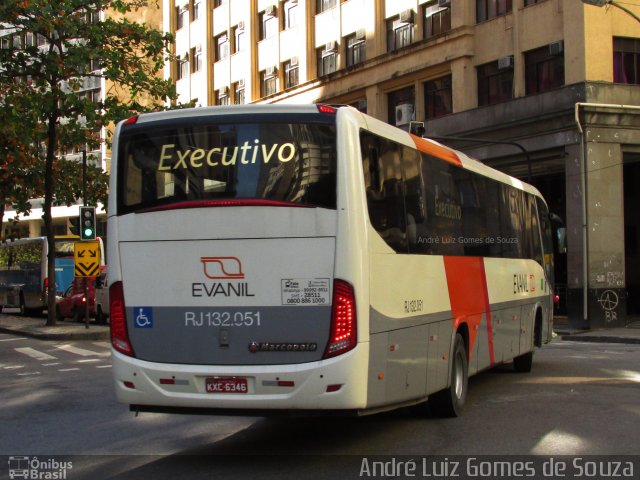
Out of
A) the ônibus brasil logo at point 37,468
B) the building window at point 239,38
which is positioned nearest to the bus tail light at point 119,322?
the ônibus brasil logo at point 37,468

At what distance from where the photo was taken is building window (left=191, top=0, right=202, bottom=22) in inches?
2121

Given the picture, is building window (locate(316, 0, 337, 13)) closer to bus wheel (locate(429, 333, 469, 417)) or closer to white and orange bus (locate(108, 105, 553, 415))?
bus wheel (locate(429, 333, 469, 417))

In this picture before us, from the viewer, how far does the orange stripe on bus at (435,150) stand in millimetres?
10311

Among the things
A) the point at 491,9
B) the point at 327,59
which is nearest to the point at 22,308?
the point at 327,59

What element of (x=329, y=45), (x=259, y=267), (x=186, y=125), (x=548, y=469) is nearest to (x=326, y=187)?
(x=259, y=267)

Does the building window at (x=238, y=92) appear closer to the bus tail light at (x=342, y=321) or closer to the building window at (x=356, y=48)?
the building window at (x=356, y=48)

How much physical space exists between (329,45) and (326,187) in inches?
1387

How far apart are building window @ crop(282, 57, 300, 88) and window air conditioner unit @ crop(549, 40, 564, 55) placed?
1631cm

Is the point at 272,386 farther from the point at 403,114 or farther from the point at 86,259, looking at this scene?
the point at 403,114

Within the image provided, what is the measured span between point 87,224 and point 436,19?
55.5 ft

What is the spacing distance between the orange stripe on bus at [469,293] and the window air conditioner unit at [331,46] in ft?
102

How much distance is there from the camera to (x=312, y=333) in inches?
320

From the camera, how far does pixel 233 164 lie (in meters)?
8.51

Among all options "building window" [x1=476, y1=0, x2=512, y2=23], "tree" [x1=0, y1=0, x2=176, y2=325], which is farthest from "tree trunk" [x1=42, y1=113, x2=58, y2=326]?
"building window" [x1=476, y1=0, x2=512, y2=23]
